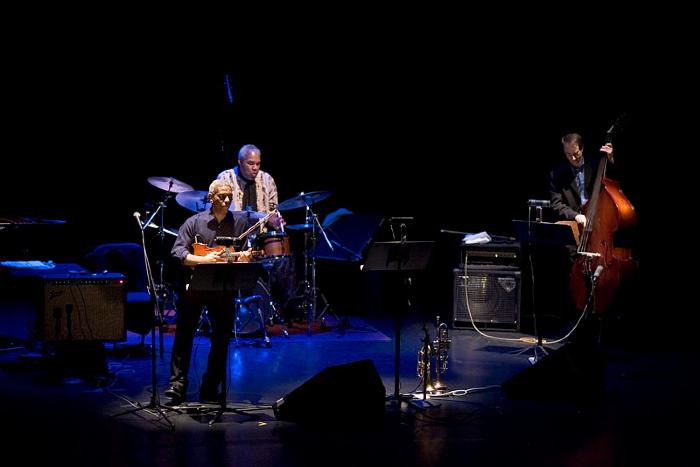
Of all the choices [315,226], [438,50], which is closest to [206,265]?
[315,226]

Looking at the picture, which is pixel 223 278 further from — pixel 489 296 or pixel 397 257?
pixel 489 296

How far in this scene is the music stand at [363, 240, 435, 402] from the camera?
19.6 ft

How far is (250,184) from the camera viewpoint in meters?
8.96

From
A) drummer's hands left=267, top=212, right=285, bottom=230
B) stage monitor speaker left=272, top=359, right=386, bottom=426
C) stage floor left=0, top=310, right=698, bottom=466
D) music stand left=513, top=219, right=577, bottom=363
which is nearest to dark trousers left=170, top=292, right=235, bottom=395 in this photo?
stage floor left=0, top=310, right=698, bottom=466

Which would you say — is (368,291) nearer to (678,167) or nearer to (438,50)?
(438,50)

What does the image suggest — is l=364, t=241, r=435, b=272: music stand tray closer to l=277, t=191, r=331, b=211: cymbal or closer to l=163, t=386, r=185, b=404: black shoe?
l=163, t=386, r=185, b=404: black shoe

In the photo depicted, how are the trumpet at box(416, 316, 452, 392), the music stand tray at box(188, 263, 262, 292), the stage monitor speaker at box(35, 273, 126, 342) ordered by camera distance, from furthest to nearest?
the stage monitor speaker at box(35, 273, 126, 342) → the trumpet at box(416, 316, 452, 392) → the music stand tray at box(188, 263, 262, 292)

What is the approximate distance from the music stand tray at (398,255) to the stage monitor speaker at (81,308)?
2058 mm

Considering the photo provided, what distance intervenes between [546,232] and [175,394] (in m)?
3.28

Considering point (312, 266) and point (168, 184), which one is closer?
point (168, 184)

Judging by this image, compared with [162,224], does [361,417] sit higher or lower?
lower

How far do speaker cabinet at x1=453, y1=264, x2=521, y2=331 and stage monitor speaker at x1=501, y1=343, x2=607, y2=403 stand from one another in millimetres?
2774

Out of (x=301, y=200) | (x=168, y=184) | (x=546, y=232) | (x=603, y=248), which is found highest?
(x=168, y=184)

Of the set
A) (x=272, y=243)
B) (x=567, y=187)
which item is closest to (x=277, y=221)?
(x=272, y=243)
